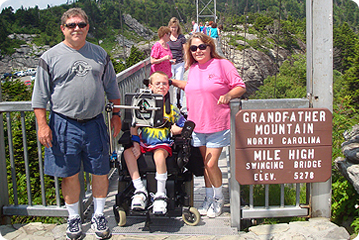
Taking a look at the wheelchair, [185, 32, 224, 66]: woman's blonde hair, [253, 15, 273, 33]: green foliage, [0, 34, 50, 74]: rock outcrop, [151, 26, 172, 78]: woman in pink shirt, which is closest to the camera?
the wheelchair

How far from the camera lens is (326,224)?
134 inches

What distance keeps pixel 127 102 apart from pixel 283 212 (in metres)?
1.76

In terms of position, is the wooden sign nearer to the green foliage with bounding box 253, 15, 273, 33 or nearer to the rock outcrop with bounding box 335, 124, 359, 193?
the rock outcrop with bounding box 335, 124, 359, 193

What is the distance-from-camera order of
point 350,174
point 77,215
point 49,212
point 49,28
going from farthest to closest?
point 49,28 → point 350,174 → point 49,212 → point 77,215

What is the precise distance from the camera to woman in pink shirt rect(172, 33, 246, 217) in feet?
11.5

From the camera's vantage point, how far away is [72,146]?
10.1ft

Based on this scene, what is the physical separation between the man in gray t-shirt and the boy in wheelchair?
30cm

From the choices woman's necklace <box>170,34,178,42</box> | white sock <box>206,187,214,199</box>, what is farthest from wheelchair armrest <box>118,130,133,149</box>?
woman's necklace <box>170,34,178,42</box>

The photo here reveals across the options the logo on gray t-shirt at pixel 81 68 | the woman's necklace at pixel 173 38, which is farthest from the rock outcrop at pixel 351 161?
the woman's necklace at pixel 173 38

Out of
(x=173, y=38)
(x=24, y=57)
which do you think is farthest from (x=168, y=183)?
(x=24, y=57)

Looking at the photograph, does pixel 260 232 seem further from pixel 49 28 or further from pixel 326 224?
pixel 49 28

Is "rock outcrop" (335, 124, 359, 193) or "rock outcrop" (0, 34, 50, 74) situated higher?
"rock outcrop" (0, 34, 50, 74)

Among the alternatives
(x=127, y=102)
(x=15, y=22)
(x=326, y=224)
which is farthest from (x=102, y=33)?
(x=15, y=22)

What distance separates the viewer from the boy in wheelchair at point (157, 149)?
3.31m
